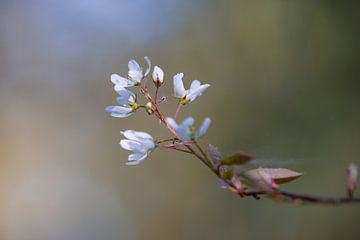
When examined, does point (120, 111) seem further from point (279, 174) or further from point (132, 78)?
point (279, 174)

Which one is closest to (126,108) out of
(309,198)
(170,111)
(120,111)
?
(120,111)

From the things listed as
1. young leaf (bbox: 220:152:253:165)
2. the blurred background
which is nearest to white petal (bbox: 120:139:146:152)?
young leaf (bbox: 220:152:253:165)

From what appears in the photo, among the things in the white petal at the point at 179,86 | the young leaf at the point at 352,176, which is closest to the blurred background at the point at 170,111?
the white petal at the point at 179,86

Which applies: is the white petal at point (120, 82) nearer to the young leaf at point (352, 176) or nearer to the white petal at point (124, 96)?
the white petal at point (124, 96)

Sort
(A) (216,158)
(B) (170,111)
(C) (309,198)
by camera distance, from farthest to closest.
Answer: (B) (170,111) < (A) (216,158) < (C) (309,198)

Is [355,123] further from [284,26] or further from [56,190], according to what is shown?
[56,190]

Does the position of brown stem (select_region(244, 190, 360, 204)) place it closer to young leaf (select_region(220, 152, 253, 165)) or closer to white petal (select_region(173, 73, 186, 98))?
young leaf (select_region(220, 152, 253, 165))
